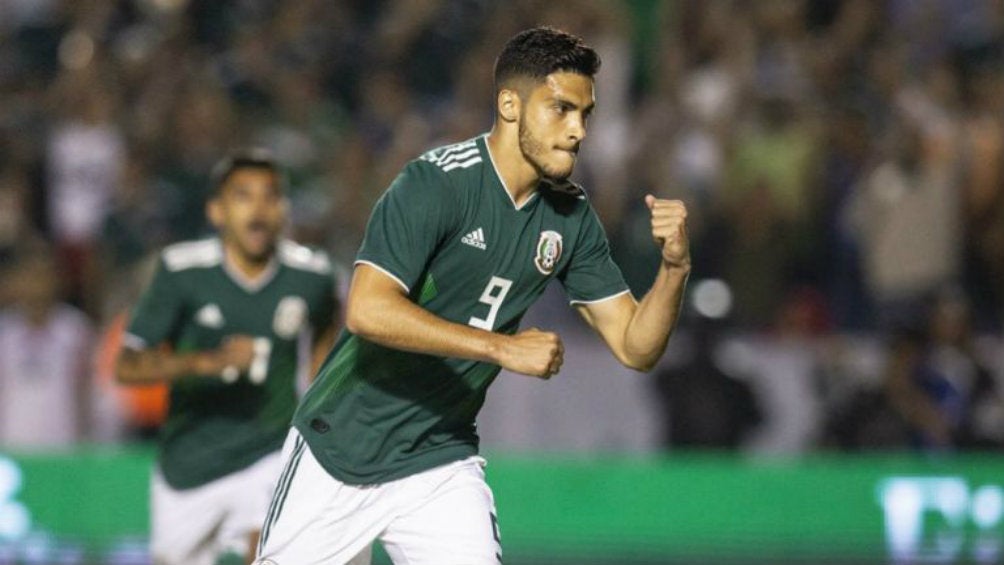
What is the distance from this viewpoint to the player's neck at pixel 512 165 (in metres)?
5.76

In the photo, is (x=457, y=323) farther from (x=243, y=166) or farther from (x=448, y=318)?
(x=243, y=166)

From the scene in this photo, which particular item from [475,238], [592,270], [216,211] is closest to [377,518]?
[475,238]

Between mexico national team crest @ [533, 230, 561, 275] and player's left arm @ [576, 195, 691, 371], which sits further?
mexico national team crest @ [533, 230, 561, 275]

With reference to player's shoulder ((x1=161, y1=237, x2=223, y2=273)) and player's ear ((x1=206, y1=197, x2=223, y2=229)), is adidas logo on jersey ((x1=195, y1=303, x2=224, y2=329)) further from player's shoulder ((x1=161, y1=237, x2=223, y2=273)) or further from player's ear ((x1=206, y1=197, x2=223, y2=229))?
player's ear ((x1=206, y1=197, x2=223, y2=229))

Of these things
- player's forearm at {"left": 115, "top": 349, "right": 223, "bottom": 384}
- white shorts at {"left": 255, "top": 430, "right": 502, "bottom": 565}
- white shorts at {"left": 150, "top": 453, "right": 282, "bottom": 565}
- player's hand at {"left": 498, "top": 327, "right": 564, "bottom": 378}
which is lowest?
white shorts at {"left": 150, "top": 453, "right": 282, "bottom": 565}

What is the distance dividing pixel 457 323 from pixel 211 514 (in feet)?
9.02

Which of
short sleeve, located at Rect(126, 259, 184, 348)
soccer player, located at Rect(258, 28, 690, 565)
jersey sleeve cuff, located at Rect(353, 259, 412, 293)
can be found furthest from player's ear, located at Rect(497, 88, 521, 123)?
short sleeve, located at Rect(126, 259, 184, 348)

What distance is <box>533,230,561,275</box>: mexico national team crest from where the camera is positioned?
5.88 meters

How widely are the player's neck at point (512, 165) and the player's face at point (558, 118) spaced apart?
0.14 metres

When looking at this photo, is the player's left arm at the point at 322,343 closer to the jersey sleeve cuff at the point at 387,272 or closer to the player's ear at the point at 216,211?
the player's ear at the point at 216,211

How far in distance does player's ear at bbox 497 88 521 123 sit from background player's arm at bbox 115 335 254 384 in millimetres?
2008

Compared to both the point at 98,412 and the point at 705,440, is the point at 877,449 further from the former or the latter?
the point at 98,412

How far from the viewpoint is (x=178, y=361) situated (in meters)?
7.57

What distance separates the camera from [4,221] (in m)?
12.8
